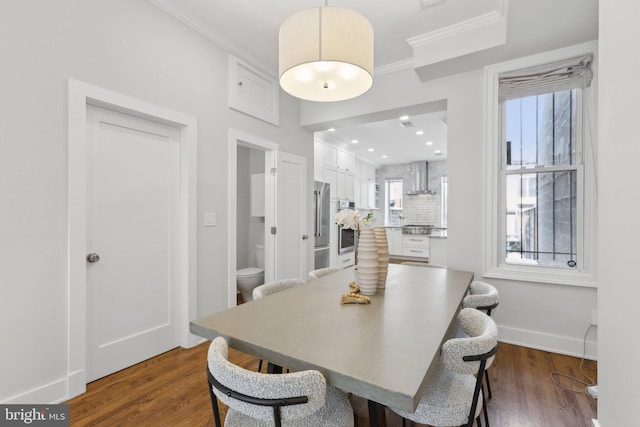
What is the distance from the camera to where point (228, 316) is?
1.29m

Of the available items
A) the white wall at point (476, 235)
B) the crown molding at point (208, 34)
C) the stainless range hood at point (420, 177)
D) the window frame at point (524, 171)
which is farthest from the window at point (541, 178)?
the stainless range hood at point (420, 177)

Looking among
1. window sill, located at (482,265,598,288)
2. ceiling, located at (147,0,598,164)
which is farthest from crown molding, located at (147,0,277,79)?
window sill, located at (482,265,598,288)

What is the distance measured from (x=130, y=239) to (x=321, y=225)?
289cm

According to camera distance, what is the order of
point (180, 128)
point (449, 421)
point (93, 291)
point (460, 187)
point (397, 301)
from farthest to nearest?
point (460, 187) → point (180, 128) → point (93, 291) → point (397, 301) → point (449, 421)

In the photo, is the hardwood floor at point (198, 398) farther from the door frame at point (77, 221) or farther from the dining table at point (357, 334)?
the dining table at point (357, 334)

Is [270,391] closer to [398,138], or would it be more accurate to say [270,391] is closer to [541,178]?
[541,178]

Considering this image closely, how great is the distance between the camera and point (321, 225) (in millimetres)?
4730

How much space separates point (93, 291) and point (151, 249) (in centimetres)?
48

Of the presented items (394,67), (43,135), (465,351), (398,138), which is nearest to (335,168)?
(398,138)

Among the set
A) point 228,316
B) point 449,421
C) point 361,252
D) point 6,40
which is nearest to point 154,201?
point 6,40

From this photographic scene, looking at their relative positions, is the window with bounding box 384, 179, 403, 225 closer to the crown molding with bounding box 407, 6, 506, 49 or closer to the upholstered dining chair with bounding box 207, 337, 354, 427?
the crown molding with bounding box 407, 6, 506, 49

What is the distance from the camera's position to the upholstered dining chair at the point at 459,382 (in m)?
1.01

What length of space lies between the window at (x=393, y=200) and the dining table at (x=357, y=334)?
7.28 m

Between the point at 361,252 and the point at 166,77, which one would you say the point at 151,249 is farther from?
the point at 361,252
